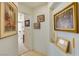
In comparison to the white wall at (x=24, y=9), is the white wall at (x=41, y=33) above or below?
below

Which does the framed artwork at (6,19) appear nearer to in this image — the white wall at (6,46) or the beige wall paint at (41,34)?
the white wall at (6,46)

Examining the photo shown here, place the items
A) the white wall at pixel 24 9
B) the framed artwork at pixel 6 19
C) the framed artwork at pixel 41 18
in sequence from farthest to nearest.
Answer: the framed artwork at pixel 41 18 → the white wall at pixel 24 9 → the framed artwork at pixel 6 19

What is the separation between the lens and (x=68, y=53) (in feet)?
6.02

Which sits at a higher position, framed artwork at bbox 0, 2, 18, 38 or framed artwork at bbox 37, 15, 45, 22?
framed artwork at bbox 37, 15, 45, 22

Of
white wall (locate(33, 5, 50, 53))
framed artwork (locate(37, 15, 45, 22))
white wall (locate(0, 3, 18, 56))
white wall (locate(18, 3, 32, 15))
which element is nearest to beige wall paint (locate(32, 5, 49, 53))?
white wall (locate(33, 5, 50, 53))

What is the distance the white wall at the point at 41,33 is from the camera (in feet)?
→ 14.0

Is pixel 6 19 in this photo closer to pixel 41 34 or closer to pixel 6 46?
pixel 6 46

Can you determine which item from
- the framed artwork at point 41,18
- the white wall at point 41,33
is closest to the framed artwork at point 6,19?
the white wall at point 41,33

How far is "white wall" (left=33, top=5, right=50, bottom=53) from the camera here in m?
4.27

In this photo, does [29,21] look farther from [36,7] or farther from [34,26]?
[36,7]

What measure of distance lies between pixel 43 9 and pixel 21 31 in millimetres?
2492

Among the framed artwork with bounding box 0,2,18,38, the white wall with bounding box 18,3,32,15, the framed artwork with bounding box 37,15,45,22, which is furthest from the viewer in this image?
the framed artwork with bounding box 37,15,45,22

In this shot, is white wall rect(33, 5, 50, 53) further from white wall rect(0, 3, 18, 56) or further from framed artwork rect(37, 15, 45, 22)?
white wall rect(0, 3, 18, 56)

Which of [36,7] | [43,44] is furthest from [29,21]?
[43,44]
